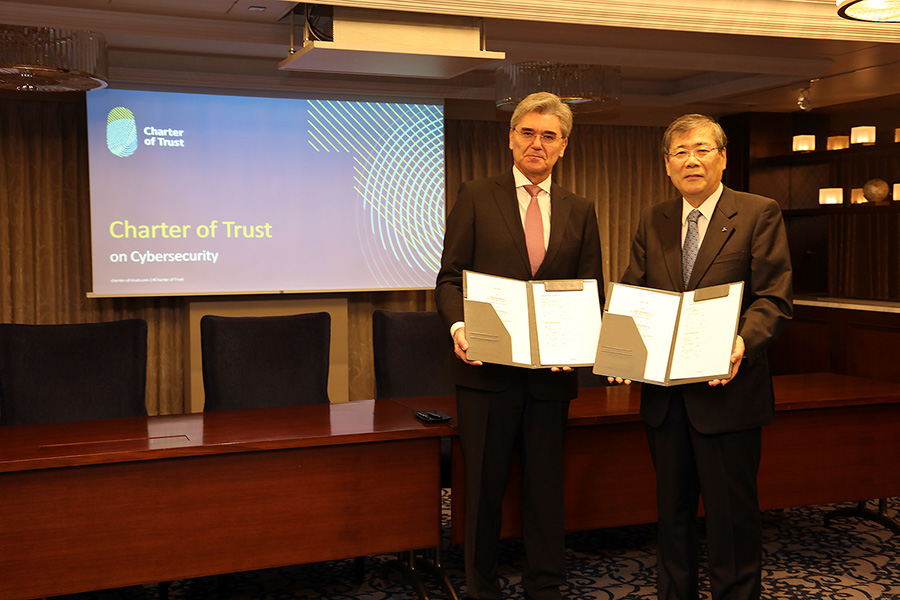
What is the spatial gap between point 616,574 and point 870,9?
2.30 metres

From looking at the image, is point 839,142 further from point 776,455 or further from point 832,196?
point 776,455

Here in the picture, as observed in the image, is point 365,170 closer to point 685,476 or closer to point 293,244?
A: point 293,244

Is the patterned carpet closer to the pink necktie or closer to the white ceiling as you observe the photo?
the pink necktie

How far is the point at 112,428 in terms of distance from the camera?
9.35 ft

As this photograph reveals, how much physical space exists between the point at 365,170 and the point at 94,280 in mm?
2081

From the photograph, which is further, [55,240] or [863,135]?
[863,135]

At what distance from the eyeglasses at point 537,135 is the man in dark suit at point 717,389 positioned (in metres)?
0.35

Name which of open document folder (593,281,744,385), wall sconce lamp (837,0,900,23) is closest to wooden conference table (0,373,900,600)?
open document folder (593,281,744,385)

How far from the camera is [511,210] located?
2.71 metres

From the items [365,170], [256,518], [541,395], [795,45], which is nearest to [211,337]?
[256,518]

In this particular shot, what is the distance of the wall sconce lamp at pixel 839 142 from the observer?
6555 millimetres

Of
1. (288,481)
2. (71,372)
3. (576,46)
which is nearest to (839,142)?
(576,46)

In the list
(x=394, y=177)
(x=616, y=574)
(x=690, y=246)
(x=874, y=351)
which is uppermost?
(x=394, y=177)

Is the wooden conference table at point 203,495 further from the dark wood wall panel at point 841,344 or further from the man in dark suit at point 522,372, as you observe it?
the dark wood wall panel at point 841,344
